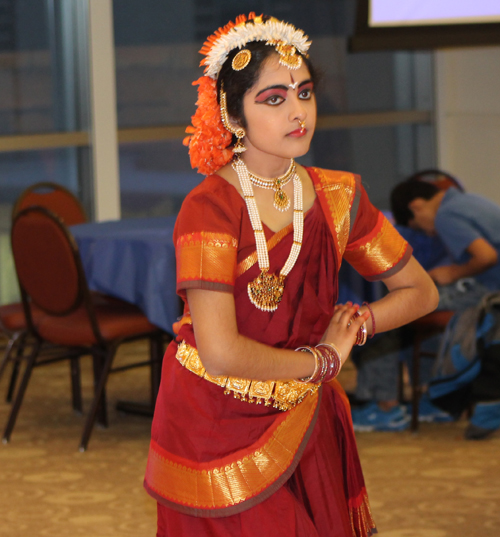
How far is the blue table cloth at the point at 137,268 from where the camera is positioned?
3.26m

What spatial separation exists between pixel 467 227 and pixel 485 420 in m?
0.76

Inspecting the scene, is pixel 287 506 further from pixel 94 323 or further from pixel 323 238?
pixel 94 323

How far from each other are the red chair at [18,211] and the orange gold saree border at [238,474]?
2496 mm

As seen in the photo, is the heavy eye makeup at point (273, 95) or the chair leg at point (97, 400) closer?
the heavy eye makeup at point (273, 95)

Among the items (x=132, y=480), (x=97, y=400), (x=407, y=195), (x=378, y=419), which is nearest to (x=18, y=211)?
(x=97, y=400)

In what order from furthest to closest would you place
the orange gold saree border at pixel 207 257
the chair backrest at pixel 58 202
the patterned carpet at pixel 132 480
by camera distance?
the chair backrest at pixel 58 202 < the patterned carpet at pixel 132 480 < the orange gold saree border at pixel 207 257

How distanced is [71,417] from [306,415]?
2555 millimetres

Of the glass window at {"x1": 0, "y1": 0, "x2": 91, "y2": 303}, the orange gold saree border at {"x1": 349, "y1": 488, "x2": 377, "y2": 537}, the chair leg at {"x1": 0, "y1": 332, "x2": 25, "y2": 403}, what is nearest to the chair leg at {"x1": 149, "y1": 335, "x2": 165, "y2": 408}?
the chair leg at {"x1": 0, "y1": 332, "x2": 25, "y2": 403}

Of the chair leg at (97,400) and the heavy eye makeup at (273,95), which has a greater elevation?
the heavy eye makeup at (273,95)

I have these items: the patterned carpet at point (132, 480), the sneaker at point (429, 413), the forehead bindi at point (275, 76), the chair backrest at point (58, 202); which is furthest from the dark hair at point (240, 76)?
the chair backrest at point (58, 202)

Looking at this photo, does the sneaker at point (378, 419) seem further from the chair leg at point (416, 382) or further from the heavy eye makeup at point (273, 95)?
the heavy eye makeup at point (273, 95)

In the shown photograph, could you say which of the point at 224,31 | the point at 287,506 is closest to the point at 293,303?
the point at 287,506

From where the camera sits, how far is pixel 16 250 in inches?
132

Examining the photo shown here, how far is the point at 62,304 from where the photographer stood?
3.27 meters
